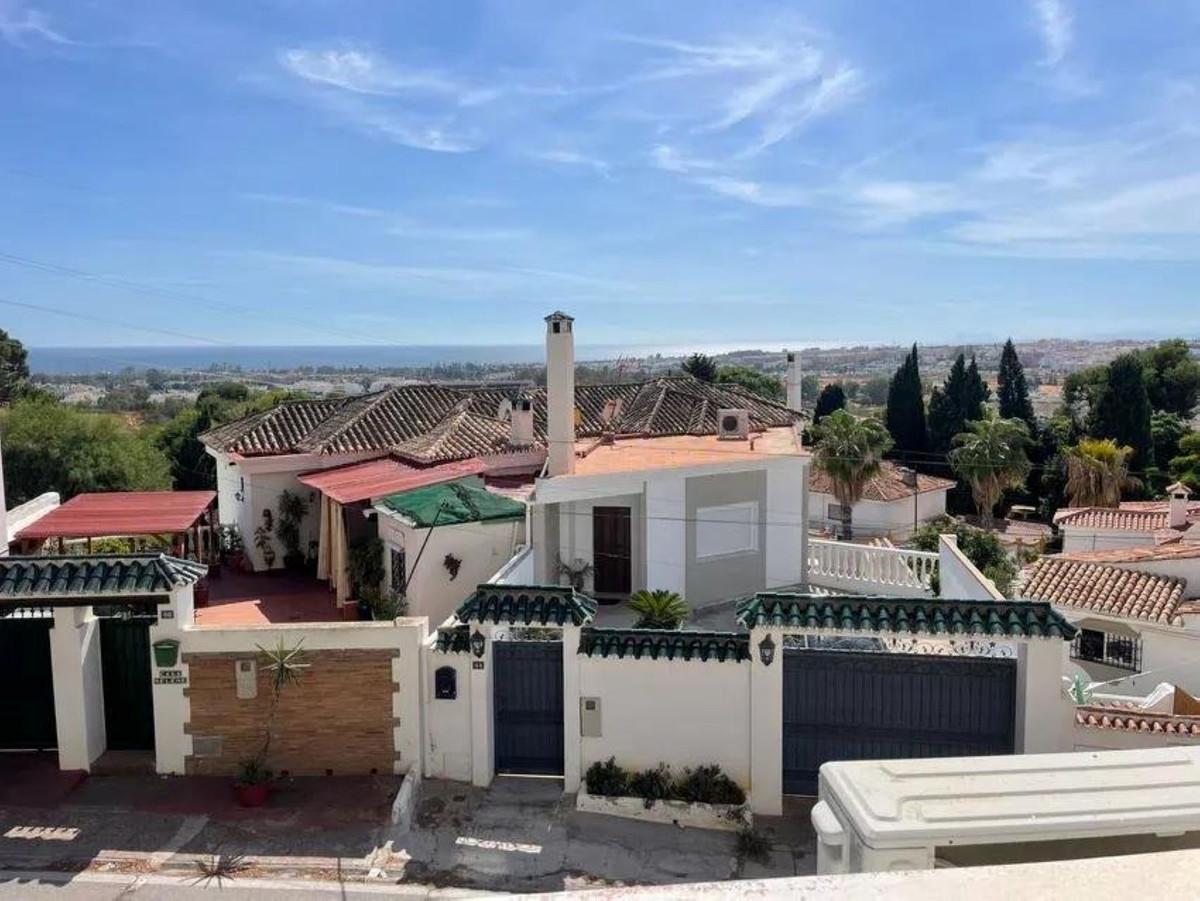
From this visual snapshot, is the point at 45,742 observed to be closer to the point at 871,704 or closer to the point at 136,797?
the point at 136,797

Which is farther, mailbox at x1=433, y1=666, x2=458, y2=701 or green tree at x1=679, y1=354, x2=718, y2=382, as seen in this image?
green tree at x1=679, y1=354, x2=718, y2=382

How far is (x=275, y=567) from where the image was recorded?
20.1 metres

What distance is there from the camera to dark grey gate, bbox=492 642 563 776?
1099cm

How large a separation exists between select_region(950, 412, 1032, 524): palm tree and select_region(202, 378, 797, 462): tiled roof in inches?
722

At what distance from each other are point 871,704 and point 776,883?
8.49 m

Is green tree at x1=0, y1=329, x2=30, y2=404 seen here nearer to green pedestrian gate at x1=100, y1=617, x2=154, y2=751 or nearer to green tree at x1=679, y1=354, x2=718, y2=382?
green tree at x1=679, y1=354, x2=718, y2=382

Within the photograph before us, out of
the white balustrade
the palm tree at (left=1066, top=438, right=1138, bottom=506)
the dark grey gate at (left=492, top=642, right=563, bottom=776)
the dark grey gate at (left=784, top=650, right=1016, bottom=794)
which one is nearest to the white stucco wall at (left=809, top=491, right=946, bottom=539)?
the palm tree at (left=1066, top=438, right=1138, bottom=506)

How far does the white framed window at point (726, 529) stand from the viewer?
57.9 feet

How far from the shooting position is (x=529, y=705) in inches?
435

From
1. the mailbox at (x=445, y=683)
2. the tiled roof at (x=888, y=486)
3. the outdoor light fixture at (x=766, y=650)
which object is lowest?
the tiled roof at (x=888, y=486)

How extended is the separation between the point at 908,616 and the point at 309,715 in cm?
719

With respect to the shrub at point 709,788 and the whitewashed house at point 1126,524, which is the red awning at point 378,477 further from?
the whitewashed house at point 1126,524

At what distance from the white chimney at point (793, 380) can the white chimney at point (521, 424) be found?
15.3m

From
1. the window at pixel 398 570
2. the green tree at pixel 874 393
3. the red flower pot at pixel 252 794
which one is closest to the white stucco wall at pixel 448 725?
the red flower pot at pixel 252 794
